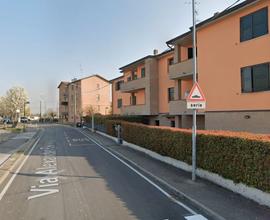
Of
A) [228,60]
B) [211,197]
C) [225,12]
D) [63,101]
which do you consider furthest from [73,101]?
[211,197]

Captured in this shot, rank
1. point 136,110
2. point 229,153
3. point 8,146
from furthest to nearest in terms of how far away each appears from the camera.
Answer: point 136,110 < point 8,146 < point 229,153

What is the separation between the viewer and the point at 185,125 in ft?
83.3

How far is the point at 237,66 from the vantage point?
17.4 meters

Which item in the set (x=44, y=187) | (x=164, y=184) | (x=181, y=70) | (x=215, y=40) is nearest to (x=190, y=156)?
(x=164, y=184)

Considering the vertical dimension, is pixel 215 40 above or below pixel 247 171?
above

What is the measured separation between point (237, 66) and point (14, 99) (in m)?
75.1

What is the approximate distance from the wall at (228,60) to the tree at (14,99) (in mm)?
69592

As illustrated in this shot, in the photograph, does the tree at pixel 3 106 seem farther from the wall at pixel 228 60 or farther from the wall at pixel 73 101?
the wall at pixel 228 60

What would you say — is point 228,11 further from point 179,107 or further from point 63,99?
point 63,99

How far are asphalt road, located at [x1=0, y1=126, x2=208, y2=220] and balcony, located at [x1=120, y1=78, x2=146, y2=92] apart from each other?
75.5 feet

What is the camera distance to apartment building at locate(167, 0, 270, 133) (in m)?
15.6

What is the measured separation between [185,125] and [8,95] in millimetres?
69990

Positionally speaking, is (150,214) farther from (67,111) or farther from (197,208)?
(67,111)

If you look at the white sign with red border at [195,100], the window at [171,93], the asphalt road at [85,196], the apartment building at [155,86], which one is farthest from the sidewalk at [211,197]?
the apartment building at [155,86]
